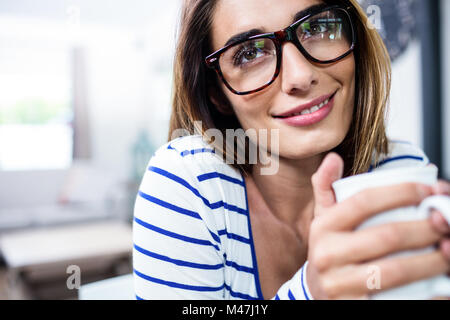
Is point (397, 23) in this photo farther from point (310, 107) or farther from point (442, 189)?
point (442, 189)

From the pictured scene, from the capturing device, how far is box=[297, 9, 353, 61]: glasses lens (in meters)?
0.56

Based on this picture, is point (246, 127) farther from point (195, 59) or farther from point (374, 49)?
point (374, 49)

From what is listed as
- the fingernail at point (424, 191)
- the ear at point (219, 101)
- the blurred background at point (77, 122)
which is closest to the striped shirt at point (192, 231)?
the ear at point (219, 101)

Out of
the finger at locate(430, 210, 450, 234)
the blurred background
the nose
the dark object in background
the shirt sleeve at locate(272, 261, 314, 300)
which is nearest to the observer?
the finger at locate(430, 210, 450, 234)

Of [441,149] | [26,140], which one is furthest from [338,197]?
[26,140]

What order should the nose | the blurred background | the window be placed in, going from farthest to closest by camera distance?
the window < the blurred background < the nose

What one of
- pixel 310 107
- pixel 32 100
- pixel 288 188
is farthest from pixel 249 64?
pixel 32 100

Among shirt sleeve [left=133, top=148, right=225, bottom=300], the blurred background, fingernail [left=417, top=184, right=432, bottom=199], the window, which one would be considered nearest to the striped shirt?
shirt sleeve [left=133, top=148, right=225, bottom=300]

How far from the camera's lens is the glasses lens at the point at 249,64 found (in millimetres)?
569

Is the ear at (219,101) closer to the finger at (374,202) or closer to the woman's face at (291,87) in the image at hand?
the woman's face at (291,87)

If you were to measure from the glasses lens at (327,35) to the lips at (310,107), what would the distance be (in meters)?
0.06

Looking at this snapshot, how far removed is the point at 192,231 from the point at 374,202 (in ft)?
1.12

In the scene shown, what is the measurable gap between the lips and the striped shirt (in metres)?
0.17

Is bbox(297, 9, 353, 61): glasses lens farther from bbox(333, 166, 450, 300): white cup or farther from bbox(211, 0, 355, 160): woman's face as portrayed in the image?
bbox(333, 166, 450, 300): white cup
